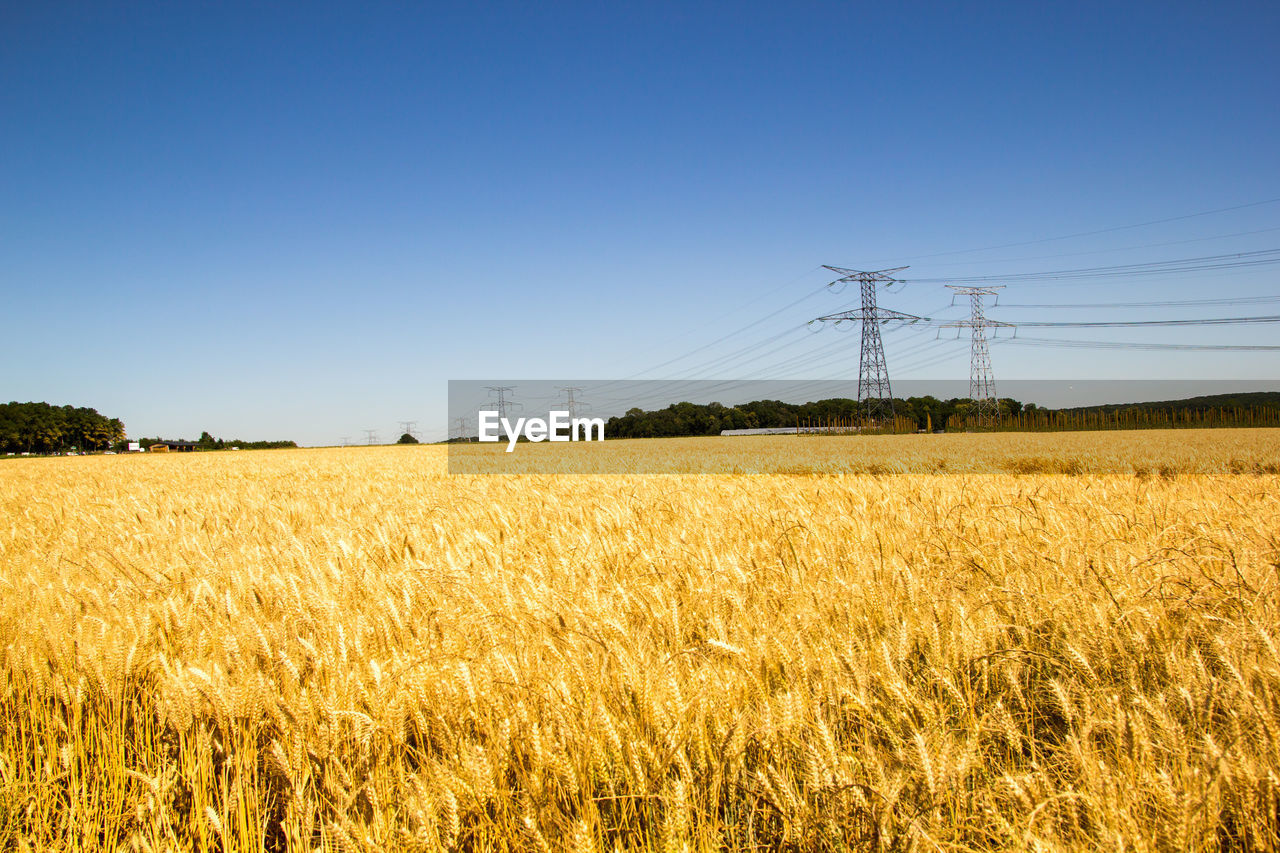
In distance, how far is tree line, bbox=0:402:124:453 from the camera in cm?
9706

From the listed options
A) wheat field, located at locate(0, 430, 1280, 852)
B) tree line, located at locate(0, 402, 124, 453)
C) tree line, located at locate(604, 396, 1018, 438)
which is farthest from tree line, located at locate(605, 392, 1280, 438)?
tree line, located at locate(0, 402, 124, 453)

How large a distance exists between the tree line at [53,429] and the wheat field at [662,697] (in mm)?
132058

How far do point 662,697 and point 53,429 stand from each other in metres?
139

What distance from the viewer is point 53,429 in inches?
4003

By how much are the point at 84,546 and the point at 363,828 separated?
3.53 metres

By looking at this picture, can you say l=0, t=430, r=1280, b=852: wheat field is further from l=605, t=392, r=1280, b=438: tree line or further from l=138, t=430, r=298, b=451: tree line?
l=138, t=430, r=298, b=451: tree line

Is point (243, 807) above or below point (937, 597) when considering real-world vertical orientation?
below

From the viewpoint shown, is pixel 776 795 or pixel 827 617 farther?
pixel 827 617

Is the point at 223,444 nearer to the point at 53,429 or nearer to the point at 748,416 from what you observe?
the point at 53,429

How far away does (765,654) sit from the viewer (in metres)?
1.59

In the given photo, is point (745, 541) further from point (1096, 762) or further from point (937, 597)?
point (1096, 762)

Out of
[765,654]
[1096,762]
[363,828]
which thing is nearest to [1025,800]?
[1096,762]

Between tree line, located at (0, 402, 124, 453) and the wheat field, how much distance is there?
13206cm

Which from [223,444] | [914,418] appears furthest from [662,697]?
[223,444]
